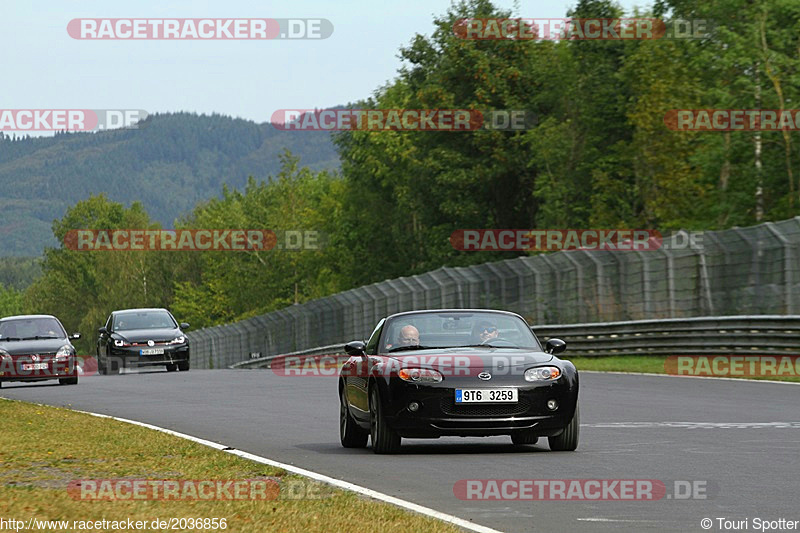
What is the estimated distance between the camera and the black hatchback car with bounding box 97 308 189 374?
36.6m

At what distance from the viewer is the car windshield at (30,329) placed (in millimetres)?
31516

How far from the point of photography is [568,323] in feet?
119

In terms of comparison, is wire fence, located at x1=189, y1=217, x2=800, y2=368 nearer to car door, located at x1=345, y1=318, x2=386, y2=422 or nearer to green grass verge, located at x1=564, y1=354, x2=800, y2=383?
green grass verge, located at x1=564, y1=354, x2=800, y2=383

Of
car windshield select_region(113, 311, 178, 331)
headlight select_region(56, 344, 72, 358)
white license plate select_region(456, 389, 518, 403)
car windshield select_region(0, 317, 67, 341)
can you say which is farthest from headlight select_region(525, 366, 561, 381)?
car windshield select_region(113, 311, 178, 331)

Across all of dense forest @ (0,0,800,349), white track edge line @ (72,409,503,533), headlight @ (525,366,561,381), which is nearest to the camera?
white track edge line @ (72,409,503,533)

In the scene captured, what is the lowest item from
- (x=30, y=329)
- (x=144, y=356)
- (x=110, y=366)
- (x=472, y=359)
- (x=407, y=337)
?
(x=110, y=366)

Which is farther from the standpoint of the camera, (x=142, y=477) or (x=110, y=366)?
(x=110, y=366)

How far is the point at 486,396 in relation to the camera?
13.1 meters

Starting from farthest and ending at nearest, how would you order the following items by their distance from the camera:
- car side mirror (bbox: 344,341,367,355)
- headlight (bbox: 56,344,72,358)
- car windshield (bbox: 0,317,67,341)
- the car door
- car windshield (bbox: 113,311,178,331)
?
car windshield (bbox: 113,311,178,331) < car windshield (bbox: 0,317,67,341) < headlight (bbox: 56,344,72,358) < car side mirror (bbox: 344,341,367,355) < the car door

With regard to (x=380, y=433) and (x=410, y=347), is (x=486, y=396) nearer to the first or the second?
(x=380, y=433)

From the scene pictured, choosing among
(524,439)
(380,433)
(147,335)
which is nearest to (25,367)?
(147,335)

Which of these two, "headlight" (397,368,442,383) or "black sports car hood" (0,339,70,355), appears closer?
"headlight" (397,368,442,383)

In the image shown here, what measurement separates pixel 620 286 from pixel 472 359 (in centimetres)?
2074

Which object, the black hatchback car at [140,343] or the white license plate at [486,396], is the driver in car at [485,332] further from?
the black hatchback car at [140,343]
